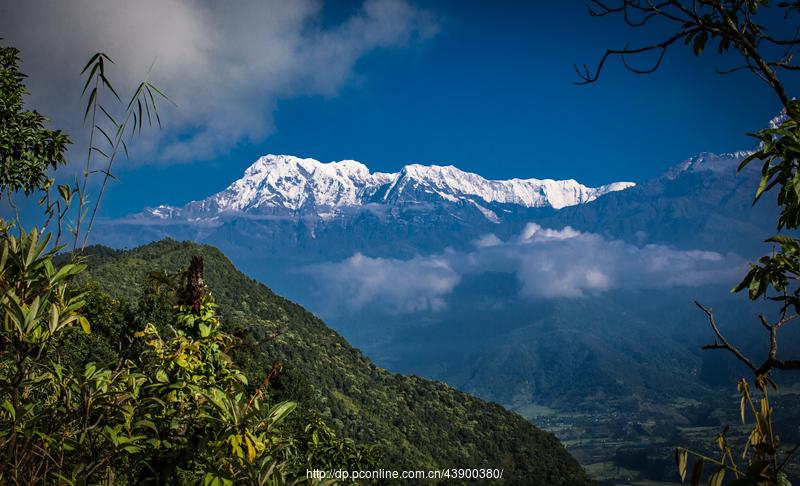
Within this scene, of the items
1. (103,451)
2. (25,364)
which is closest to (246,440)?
(103,451)

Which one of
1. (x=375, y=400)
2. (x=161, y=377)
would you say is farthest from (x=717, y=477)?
(x=375, y=400)

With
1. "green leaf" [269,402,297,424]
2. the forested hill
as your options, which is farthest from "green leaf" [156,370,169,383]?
the forested hill

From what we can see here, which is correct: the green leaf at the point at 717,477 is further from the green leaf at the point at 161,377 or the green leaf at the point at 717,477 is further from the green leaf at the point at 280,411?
the green leaf at the point at 161,377

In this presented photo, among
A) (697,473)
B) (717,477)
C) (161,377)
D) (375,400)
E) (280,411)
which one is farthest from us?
(375,400)

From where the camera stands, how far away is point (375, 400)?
278 ft

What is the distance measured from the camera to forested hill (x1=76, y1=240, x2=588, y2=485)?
71.9 meters

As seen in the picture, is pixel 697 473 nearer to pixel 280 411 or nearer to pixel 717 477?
pixel 717 477

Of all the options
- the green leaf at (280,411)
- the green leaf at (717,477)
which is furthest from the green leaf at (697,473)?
the green leaf at (280,411)

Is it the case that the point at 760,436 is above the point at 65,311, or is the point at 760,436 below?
below

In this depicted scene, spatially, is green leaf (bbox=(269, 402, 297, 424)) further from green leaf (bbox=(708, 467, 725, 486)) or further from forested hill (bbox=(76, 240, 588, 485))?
forested hill (bbox=(76, 240, 588, 485))

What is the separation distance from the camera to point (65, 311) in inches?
120

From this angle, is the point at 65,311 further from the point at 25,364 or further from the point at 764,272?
the point at 764,272

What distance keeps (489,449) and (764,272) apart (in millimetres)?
88139

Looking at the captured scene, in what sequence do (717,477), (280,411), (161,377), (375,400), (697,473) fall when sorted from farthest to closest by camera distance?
(375,400), (161,377), (280,411), (717,477), (697,473)
